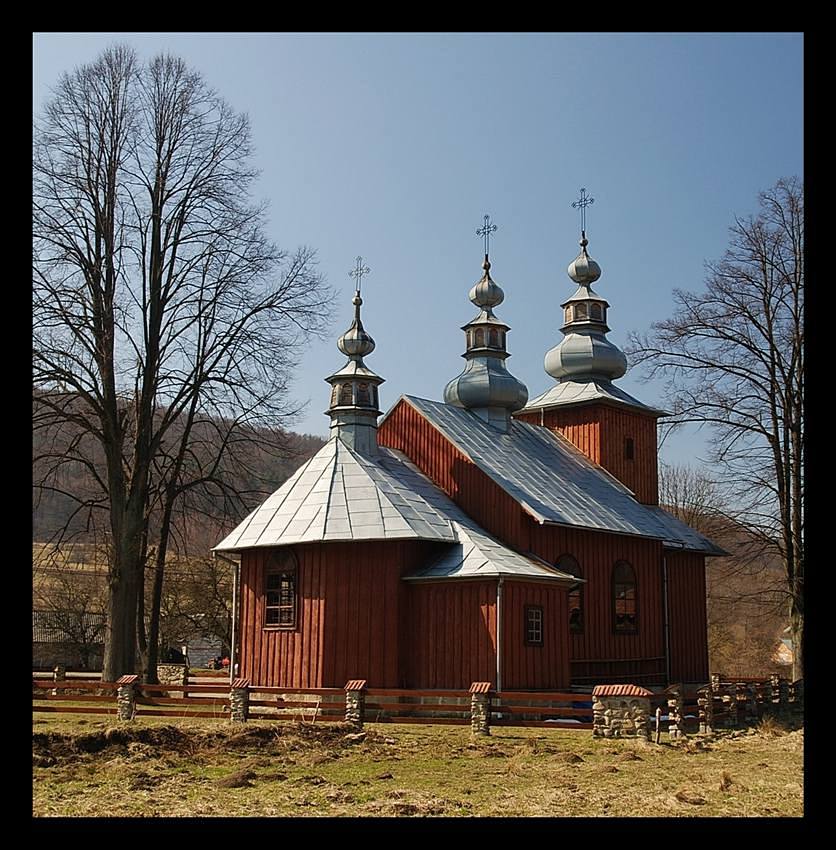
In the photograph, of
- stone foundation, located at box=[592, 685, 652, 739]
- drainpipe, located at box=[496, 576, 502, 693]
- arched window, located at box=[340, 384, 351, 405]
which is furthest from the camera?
arched window, located at box=[340, 384, 351, 405]

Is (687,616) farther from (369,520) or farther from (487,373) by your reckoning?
(369,520)

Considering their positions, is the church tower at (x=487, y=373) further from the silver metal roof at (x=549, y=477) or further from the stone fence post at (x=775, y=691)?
the stone fence post at (x=775, y=691)

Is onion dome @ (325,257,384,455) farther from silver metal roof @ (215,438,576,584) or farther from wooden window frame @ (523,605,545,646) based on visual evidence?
wooden window frame @ (523,605,545,646)

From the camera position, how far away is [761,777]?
501 inches

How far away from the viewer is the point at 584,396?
2981 centimetres

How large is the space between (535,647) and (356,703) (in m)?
4.52

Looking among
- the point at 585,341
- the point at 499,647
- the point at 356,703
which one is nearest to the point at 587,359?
the point at 585,341

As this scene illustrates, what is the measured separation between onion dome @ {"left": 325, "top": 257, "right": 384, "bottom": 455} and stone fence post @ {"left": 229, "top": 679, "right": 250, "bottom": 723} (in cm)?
692

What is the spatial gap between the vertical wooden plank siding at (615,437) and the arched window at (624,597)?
13.4 feet

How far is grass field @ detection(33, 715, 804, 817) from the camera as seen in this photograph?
417 inches

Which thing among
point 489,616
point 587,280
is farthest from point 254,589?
point 587,280

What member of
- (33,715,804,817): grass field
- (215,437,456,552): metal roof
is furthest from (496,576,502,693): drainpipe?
(33,715,804,817): grass field

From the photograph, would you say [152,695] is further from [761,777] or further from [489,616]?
[761,777]
